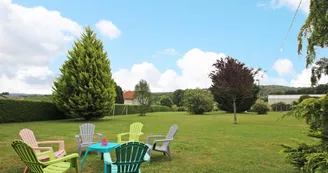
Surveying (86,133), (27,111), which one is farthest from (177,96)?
(86,133)

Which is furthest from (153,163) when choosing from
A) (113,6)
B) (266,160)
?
(113,6)

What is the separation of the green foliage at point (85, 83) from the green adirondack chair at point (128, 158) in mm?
15441

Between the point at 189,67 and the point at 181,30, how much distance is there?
4.50m

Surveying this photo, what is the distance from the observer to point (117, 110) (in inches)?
1196

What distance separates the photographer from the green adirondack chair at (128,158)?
3625 millimetres

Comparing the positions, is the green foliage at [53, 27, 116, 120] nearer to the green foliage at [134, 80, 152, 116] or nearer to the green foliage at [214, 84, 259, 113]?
the green foliage at [134, 80, 152, 116]

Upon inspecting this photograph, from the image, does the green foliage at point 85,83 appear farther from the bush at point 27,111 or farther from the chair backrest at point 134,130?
the chair backrest at point 134,130

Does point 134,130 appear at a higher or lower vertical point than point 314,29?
lower

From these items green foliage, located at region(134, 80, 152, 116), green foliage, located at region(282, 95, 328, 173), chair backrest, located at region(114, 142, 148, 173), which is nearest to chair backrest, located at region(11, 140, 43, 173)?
chair backrest, located at region(114, 142, 148, 173)

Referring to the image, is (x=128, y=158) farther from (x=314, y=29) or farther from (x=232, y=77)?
(x=232, y=77)

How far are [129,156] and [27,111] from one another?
17370 mm

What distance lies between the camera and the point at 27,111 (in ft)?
58.6

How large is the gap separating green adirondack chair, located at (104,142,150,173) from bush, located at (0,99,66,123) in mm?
15739

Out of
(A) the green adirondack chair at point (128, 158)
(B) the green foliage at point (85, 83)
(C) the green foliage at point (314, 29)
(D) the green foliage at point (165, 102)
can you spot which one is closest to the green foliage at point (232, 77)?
(B) the green foliage at point (85, 83)
